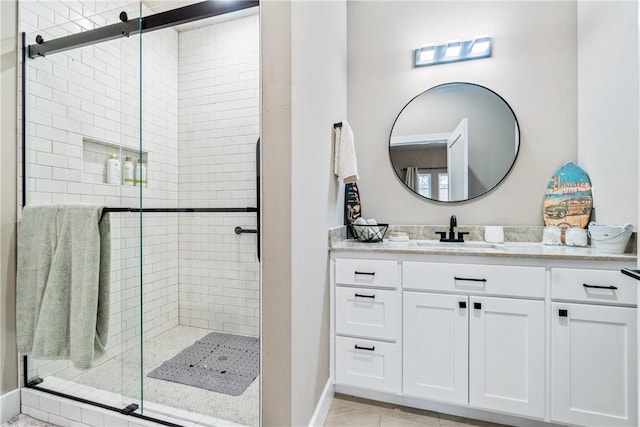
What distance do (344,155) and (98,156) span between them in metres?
1.41

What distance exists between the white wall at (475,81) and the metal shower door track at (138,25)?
1.19 m

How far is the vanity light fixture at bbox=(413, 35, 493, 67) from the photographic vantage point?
6.79 feet

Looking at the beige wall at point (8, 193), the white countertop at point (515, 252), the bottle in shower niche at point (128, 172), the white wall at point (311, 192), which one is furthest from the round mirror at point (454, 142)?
the beige wall at point (8, 193)

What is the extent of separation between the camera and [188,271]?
2.21 m

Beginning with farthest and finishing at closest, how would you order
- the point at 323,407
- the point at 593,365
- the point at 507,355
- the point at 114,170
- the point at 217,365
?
the point at 217,365 → the point at 114,170 → the point at 323,407 → the point at 507,355 → the point at 593,365

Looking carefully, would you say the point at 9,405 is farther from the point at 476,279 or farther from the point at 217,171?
the point at 476,279

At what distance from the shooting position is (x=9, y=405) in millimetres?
1490

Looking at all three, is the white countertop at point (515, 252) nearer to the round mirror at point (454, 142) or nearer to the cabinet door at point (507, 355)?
the cabinet door at point (507, 355)

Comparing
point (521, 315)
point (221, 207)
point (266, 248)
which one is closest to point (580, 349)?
point (521, 315)

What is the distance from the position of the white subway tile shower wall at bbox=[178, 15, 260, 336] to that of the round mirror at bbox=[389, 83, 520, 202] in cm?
111

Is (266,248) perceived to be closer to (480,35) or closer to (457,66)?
(457,66)

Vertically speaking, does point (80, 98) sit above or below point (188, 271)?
above

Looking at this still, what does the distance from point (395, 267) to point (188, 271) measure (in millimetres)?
1502

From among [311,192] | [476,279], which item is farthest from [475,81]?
[311,192]
